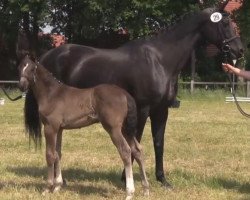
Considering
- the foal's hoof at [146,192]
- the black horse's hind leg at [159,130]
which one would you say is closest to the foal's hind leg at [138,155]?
the foal's hoof at [146,192]

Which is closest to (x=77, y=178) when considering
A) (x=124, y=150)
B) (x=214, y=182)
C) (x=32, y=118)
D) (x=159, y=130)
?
(x=32, y=118)

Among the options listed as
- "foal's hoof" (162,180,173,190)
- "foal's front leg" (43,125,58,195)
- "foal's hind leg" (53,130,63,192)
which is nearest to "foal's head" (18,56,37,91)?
"foal's front leg" (43,125,58,195)

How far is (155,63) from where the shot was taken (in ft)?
21.9

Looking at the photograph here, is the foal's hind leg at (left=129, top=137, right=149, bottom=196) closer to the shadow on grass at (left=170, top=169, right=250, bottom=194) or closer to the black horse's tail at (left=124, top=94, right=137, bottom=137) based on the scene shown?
the black horse's tail at (left=124, top=94, right=137, bottom=137)

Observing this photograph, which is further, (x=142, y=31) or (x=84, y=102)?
(x=142, y=31)

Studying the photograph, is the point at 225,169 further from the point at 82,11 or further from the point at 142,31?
the point at 82,11

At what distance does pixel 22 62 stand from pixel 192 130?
7.28 m

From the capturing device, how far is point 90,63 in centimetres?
698

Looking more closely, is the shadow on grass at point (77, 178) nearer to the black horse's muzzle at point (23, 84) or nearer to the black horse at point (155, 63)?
the black horse at point (155, 63)

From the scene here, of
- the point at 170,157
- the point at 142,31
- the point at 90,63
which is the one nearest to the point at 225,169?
the point at 170,157

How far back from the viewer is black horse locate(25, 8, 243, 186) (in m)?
6.55

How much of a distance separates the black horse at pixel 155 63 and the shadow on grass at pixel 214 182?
1.35ft

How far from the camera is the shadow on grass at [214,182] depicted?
→ 688cm

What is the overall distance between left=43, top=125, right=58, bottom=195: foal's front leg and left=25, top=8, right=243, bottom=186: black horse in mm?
1094
